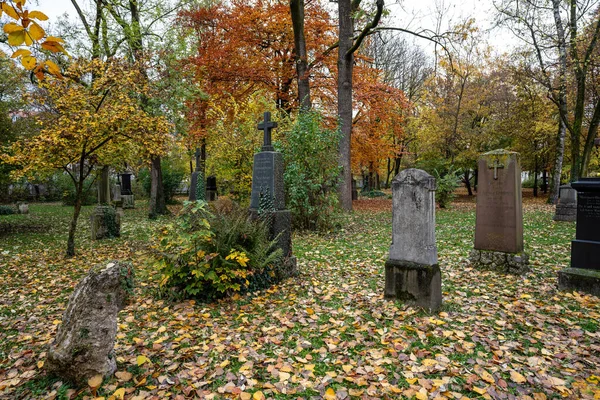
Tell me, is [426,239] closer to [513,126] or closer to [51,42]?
[51,42]

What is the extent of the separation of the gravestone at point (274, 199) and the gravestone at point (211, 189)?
43.0 feet

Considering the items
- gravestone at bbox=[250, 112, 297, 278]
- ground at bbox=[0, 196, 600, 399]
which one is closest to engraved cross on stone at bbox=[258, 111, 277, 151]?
gravestone at bbox=[250, 112, 297, 278]

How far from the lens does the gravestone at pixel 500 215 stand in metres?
5.94

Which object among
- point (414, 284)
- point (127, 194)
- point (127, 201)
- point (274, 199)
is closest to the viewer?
point (414, 284)

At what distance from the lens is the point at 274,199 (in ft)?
21.0

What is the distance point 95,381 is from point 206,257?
2074mm

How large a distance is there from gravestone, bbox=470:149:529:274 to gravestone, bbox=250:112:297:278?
3.65m

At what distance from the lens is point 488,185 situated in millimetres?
6203

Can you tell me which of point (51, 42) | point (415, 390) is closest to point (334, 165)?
point (415, 390)

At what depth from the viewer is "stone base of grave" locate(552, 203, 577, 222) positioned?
11.6 metres

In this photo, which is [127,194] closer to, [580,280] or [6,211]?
[6,211]

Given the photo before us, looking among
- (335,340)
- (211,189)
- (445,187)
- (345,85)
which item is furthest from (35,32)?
(211,189)

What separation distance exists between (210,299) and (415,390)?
3.19 m

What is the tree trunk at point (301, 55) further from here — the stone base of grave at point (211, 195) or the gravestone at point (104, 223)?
the stone base of grave at point (211, 195)
